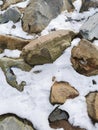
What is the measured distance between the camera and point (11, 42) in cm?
827

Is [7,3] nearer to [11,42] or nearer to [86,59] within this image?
→ [11,42]

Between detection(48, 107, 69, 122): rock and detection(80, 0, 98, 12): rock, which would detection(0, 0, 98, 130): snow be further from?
detection(80, 0, 98, 12): rock

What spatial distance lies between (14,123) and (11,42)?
2548 mm

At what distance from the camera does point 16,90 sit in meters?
7.20

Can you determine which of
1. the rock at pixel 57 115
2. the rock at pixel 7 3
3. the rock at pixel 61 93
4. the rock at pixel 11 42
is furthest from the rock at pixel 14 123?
the rock at pixel 7 3

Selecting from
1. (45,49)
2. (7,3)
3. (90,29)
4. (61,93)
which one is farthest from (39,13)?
(61,93)

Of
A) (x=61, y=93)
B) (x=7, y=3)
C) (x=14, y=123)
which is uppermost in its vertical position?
(x=61, y=93)

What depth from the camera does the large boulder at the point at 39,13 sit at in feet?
28.9

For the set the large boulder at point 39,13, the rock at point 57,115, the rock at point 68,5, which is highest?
the large boulder at point 39,13

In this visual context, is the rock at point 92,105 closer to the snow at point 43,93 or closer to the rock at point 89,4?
the snow at point 43,93

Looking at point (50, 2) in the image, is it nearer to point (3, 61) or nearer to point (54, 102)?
point (3, 61)

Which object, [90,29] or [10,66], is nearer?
[10,66]

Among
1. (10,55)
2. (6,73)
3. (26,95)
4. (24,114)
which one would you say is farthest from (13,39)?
(24,114)

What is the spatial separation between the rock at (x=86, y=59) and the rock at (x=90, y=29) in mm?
621
